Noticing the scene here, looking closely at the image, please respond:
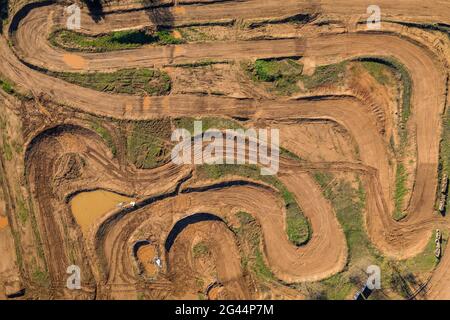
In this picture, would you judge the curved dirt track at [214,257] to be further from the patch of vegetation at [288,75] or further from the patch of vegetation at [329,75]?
the patch of vegetation at [329,75]

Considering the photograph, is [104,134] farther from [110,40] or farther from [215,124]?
[215,124]

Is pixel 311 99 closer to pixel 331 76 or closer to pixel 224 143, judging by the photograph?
pixel 331 76

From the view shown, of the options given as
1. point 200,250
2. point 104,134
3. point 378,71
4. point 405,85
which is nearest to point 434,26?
point 405,85

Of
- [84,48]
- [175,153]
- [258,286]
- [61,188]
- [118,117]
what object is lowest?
[258,286]

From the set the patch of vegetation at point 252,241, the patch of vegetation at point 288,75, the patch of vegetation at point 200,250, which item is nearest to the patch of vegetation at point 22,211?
the patch of vegetation at point 200,250

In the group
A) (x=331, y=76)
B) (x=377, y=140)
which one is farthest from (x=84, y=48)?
(x=377, y=140)

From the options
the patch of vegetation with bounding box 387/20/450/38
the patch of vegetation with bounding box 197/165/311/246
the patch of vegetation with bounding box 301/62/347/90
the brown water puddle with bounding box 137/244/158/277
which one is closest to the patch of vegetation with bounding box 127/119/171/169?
the patch of vegetation with bounding box 197/165/311/246
